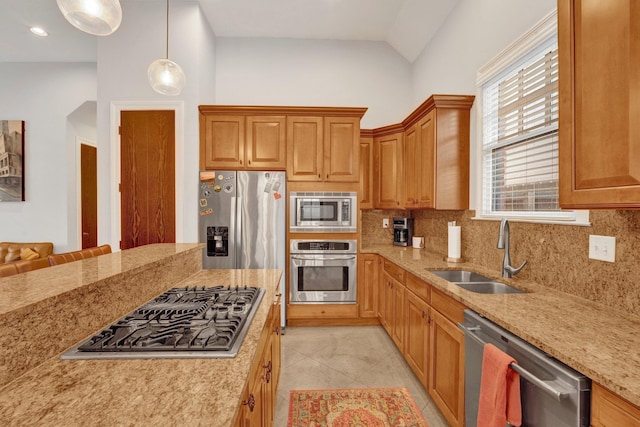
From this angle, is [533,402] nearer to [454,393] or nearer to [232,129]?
[454,393]

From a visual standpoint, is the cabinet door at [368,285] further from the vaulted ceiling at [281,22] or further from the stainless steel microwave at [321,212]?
the vaulted ceiling at [281,22]

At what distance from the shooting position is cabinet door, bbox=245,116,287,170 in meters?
3.41

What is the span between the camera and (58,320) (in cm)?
92

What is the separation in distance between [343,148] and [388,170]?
62 cm

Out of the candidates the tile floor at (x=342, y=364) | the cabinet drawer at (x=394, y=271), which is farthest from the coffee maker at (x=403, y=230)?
the tile floor at (x=342, y=364)

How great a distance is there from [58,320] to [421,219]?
11.1 feet

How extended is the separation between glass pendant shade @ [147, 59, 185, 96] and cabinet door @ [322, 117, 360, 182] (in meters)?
1.60

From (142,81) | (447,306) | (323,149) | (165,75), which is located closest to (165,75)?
(165,75)

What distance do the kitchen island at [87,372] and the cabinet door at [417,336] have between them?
136cm

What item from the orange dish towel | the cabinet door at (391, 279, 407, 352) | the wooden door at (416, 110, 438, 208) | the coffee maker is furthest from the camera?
the coffee maker

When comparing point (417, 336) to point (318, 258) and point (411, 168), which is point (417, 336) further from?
point (411, 168)

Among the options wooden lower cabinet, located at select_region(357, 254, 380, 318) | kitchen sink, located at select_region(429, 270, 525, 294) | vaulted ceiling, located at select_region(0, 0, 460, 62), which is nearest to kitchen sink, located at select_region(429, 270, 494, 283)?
kitchen sink, located at select_region(429, 270, 525, 294)

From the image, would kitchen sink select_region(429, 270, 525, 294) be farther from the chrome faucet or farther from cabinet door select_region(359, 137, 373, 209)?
cabinet door select_region(359, 137, 373, 209)

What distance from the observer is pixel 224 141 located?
11.2ft
